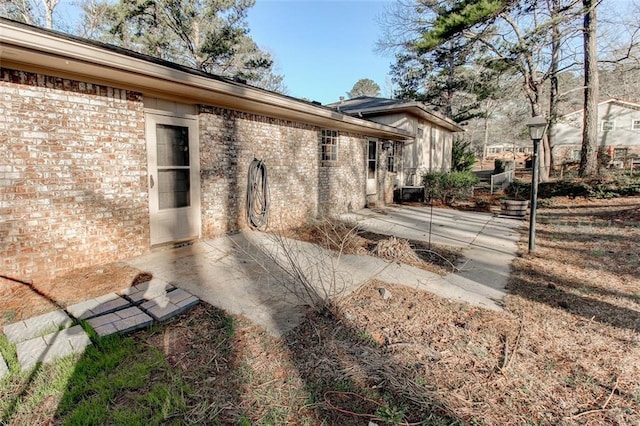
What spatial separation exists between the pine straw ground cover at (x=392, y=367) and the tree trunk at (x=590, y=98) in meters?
10.8

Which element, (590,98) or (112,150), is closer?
(112,150)

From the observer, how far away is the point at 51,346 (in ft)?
7.80

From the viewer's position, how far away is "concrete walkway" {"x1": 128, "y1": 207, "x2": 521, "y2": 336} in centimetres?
325

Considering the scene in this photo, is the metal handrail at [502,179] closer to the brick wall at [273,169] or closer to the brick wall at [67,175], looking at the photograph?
the brick wall at [273,169]

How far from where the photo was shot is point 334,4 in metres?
12.0

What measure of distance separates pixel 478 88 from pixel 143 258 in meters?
15.5

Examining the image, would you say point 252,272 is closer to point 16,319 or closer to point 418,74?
point 16,319

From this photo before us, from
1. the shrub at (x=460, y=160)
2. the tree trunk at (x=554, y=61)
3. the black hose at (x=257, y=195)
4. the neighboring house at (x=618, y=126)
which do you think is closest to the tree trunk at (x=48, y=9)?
the black hose at (x=257, y=195)

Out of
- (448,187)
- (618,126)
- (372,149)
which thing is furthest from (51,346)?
(618,126)

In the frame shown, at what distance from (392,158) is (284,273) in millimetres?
8819

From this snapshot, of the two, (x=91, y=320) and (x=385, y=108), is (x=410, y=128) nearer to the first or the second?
(x=385, y=108)

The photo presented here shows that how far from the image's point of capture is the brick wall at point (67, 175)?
336 cm

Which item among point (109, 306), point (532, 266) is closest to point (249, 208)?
point (109, 306)

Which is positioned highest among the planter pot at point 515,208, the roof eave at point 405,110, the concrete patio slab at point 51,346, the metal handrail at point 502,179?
the roof eave at point 405,110
